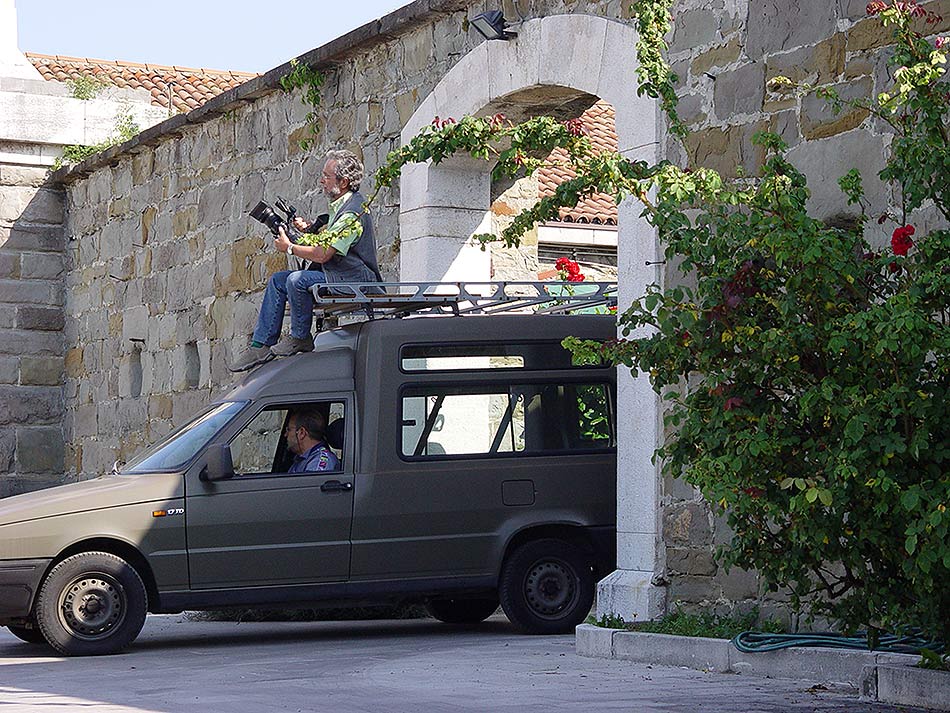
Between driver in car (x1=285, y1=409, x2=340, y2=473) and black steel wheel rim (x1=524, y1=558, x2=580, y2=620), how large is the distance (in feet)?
4.80

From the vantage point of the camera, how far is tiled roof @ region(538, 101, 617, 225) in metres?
20.7

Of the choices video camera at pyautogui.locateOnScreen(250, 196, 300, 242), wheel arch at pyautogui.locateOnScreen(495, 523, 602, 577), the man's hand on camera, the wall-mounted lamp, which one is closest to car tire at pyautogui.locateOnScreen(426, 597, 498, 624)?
wheel arch at pyautogui.locateOnScreen(495, 523, 602, 577)

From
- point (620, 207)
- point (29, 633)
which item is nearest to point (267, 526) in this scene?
point (29, 633)

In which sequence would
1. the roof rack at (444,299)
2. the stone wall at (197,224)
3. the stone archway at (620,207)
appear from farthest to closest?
the stone wall at (197,224) < the roof rack at (444,299) < the stone archway at (620,207)

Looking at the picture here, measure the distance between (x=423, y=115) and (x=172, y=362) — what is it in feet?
16.9

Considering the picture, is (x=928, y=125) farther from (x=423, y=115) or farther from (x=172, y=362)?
(x=172, y=362)

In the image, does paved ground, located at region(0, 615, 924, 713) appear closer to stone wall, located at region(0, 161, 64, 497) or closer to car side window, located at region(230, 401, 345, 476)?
car side window, located at region(230, 401, 345, 476)

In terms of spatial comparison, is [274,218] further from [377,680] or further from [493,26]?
[377,680]

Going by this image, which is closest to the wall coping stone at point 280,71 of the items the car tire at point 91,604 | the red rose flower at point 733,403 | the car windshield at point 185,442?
the car windshield at point 185,442

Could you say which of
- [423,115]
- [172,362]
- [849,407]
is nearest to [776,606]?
[849,407]

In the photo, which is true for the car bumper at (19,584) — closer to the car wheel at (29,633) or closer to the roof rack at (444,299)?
the car wheel at (29,633)

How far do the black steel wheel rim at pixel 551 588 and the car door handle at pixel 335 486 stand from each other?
1.31 meters

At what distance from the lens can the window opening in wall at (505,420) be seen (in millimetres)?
10766

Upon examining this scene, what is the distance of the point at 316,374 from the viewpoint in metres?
10.8
